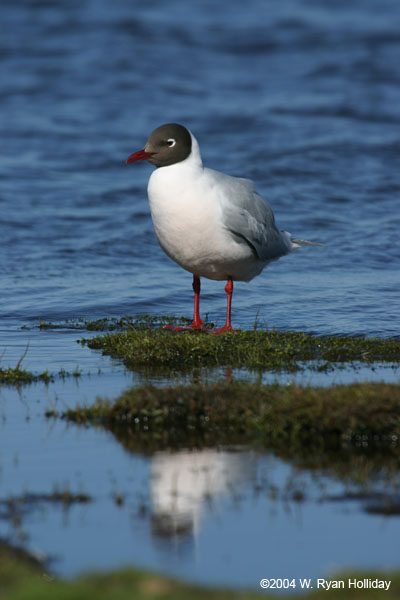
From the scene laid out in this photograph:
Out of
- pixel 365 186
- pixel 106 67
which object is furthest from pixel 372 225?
pixel 106 67

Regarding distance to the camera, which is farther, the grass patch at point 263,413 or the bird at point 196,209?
the bird at point 196,209

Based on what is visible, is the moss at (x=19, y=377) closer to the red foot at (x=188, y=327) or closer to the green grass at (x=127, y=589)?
the red foot at (x=188, y=327)

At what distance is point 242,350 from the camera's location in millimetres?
8672

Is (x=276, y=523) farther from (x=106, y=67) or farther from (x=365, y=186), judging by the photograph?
(x=106, y=67)

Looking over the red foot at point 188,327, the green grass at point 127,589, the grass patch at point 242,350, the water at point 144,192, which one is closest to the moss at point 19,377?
the water at point 144,192

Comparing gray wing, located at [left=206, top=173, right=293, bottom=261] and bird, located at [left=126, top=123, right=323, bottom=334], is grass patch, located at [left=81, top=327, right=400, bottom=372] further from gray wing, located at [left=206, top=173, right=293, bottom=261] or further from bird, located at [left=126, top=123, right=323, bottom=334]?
gray wing, located at [left=206, top=173, right=293, bottom=261]

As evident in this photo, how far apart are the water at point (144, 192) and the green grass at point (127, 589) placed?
0.80 feet

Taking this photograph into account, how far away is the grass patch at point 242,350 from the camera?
845 centimetres

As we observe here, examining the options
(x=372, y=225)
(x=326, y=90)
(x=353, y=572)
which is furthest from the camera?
(x=326, y=90)

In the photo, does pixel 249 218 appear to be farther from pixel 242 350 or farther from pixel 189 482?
pixel 189 482

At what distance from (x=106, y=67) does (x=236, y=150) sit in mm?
8482

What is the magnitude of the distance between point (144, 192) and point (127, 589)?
1583 centimetres

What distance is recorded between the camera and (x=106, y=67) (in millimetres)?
28906

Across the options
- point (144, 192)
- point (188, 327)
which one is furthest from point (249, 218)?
point (144, 192)
